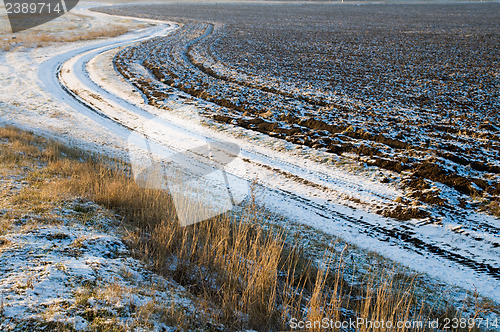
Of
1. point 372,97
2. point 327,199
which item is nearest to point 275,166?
point 327,199

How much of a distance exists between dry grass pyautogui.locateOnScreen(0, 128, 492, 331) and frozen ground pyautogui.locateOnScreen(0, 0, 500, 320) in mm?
981

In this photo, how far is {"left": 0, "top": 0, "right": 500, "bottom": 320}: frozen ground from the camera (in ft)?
18.5

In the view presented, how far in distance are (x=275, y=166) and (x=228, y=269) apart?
462 centimetres

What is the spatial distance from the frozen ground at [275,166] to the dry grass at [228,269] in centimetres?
98

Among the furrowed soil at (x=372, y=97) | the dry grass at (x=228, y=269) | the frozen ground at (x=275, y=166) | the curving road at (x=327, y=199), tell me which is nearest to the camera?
the dry grass at (x=228, y=269)

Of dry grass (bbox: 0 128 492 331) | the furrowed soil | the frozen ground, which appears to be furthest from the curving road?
dry grass (bbox: 0 128 492 331)

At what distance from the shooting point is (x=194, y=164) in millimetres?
8781

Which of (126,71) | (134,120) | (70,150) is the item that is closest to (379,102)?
(134,120)

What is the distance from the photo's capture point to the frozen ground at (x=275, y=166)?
18.5 ft

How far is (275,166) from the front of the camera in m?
8.66

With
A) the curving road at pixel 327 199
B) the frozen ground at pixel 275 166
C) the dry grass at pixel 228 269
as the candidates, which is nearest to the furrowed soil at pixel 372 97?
the frozen ground at pixel 275 166

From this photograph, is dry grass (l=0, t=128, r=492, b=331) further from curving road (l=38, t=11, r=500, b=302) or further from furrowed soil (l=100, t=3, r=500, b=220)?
furrowed soil (l=100, t=3, r=500, b=220)

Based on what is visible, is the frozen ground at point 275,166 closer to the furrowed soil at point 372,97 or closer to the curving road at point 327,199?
the curving road at point 327,199

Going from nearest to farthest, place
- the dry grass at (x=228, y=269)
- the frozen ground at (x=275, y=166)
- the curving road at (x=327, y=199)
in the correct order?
the dry grass at (x=228, y=269), the curving road at (x=327, y=199), the frozen ground at (x=275, y=166)
